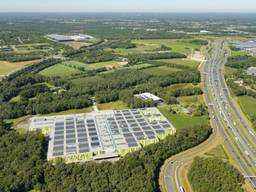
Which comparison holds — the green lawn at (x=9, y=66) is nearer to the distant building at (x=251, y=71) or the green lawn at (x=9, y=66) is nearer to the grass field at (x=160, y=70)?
the grass field at (x=160, y=70)

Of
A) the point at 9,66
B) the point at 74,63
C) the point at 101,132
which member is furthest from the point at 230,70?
the point at 9,66

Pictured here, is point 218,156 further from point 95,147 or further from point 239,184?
point 95,147

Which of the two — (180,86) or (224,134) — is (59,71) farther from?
(224,134)

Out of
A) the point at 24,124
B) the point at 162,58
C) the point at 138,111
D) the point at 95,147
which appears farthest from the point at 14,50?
the point at 95,147

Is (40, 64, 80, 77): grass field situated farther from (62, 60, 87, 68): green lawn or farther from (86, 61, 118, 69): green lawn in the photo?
(86, 61, 118, 69): green lawn

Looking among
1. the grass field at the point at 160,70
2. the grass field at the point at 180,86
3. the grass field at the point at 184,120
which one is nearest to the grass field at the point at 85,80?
the grass field at the point at 160,70
